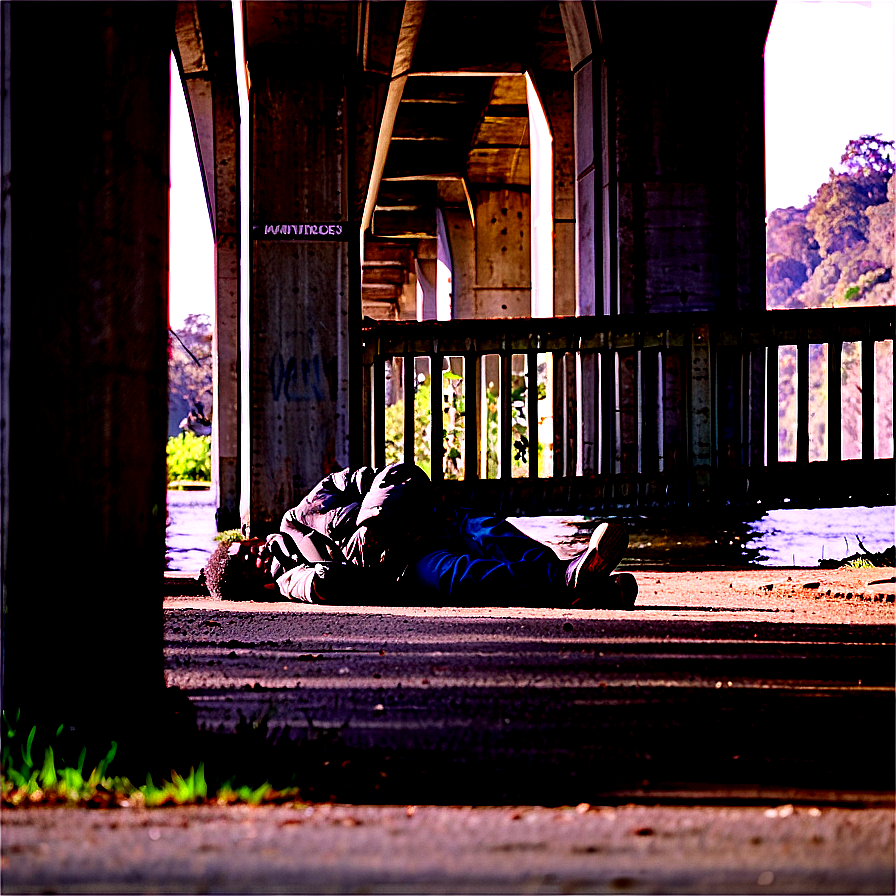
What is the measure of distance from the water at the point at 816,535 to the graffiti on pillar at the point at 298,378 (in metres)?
4.64

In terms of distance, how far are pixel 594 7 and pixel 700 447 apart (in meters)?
5.24

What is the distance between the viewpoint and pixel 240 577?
8180 millimetres

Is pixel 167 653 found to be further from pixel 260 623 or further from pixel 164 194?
pixel 164 194

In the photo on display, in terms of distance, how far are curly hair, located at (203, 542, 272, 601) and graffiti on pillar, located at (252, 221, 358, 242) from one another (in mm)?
5191

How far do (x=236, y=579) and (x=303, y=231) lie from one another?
5437mm

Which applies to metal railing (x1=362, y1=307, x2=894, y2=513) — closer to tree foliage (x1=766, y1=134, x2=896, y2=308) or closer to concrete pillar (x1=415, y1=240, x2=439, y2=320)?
concrete pillar (x1=415, y1=240, x2=439, y2=320)

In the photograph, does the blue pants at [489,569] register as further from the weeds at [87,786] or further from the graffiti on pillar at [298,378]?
the graffiti on pillar at [298,378]

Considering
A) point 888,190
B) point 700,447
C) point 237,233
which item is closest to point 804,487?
point 700,447

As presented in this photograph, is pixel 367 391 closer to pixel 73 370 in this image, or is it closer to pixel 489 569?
pixel 489 569

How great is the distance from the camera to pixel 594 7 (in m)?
13.0

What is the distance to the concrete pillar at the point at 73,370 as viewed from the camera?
3258 mm

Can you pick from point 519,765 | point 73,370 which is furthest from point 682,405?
point 73,370

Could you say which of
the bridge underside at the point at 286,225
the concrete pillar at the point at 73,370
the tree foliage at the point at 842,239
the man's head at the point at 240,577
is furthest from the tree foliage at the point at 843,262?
the concrete pillar at the point at 73,370

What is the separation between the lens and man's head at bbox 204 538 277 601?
8.12 m
